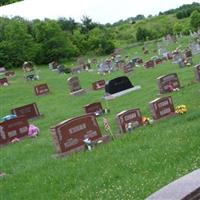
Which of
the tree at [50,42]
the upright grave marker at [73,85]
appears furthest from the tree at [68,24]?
the upright grave marker at [73,85]

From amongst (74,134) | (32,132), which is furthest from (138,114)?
(32,132)

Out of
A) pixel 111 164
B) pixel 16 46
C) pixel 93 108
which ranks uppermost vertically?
pixel 16 46

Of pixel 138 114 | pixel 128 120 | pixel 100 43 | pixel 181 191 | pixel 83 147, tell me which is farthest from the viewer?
pixel 100 43

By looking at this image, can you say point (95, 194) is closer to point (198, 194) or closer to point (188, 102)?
point (198, 194)

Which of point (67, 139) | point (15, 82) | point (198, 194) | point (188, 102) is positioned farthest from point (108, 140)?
point (15, 82)

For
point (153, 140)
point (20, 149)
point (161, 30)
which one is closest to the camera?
point (153, 140)

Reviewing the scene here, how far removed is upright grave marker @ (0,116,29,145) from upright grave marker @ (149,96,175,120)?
4.26 m

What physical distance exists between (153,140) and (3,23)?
51.8 meters

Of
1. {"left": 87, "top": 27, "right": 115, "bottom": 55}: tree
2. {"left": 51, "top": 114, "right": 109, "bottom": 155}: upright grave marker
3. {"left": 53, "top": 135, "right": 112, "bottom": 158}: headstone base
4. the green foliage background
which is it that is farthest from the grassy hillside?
{"left": 53, "top": 135, "right": 112, "bottom": 158}: headstone base

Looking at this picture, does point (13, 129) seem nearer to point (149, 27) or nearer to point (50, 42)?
point (50, 42)

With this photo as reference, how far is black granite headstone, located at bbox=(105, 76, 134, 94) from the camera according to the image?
25656mm

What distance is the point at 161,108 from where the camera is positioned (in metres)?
16.5

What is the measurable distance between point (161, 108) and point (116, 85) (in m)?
9.54

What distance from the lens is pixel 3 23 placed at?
61.4 m
